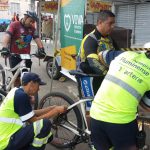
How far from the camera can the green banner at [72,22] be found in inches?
275

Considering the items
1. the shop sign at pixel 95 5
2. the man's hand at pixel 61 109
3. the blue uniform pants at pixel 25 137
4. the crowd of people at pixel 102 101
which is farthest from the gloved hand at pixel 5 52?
the blue uniform pants at pixel 25 137

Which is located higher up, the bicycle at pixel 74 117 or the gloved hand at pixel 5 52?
the gloved hand at pixel 5 52

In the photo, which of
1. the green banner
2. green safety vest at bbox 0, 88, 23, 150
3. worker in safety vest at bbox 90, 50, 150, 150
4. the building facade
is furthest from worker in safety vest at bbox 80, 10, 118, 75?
the building facade

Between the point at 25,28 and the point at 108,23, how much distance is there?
2.22 meters

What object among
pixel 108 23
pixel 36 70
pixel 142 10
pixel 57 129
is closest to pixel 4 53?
pixel 57 129

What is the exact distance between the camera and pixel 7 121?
372 centimetres

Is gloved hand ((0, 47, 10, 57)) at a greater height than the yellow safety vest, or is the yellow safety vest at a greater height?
the yellow safety vest

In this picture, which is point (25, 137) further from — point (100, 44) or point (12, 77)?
point (12, 77)

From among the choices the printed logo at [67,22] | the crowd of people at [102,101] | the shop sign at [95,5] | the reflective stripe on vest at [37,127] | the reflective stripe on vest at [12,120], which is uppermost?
the shop sign at [95,5]

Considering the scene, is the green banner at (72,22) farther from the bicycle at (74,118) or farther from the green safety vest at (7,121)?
the green safety vest at (7,121)

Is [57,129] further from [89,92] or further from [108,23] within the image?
[108,23]

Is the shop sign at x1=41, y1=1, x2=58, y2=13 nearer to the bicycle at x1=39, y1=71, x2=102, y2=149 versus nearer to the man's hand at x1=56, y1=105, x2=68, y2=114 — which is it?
the bicycle at x1=39, y1=71, x2=102, y2=149

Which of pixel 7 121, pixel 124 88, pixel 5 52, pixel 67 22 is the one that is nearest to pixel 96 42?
pixel 7 121

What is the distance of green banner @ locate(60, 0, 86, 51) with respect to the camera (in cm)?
699
